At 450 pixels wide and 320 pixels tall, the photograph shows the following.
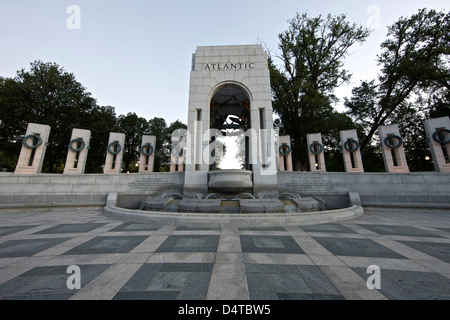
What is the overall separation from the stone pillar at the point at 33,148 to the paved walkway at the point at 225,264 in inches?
409

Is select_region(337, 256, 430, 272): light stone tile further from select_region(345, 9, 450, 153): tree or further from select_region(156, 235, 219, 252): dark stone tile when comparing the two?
select_region(345, 9, 450, 153): tree

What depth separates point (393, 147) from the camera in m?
12.9

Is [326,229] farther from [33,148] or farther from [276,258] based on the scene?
[33,148]

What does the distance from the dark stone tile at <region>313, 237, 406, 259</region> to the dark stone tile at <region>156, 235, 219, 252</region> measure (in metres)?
2.81

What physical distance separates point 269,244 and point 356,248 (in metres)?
2.05

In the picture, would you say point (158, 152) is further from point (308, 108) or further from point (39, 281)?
point (39, 281)

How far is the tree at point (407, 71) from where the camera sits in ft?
63.3

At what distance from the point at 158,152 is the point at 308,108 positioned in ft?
98.5

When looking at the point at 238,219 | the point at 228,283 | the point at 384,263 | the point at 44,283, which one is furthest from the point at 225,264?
the point at 384,263

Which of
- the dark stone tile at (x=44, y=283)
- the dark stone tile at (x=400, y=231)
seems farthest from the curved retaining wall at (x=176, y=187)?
the dark stone tile at (x=44, y=283)

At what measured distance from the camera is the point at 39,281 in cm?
263

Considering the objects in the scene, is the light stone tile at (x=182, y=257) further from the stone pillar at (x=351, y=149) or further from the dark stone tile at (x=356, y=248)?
the stone pillar at (x=351, y=149)

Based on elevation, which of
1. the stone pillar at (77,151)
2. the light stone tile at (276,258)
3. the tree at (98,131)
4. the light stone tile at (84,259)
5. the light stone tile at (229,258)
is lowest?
the light stone tile at (84,259)

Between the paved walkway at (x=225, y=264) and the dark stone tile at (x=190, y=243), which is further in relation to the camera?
the dark stone tile at (x=190, y=243)
